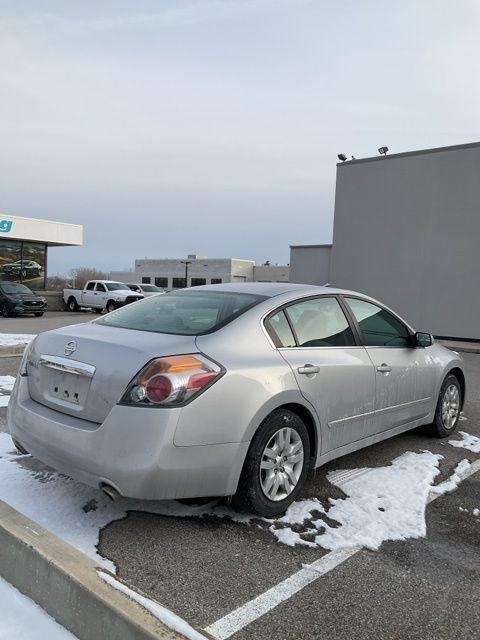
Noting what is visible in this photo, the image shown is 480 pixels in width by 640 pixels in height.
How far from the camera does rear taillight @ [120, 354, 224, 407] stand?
9.76ft

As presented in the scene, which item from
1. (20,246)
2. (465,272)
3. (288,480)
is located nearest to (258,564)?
(288,480)

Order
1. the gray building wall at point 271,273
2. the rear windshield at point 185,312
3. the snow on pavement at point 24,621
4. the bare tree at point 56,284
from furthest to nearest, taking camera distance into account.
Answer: the gray building wall at point 271,273 < the bare tree at point 56,284 < the rear windshield at point 185,312 < the snow on pavement at point 24,621

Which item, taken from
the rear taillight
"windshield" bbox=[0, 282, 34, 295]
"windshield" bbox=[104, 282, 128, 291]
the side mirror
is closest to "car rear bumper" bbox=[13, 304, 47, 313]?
"windshield" bbox=[0, 282, 34, 295]

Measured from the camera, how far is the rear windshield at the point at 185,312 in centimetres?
359

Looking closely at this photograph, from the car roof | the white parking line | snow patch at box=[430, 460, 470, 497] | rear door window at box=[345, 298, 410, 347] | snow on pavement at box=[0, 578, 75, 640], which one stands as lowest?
snow on pavement at box=[0, 578, 75, 640]

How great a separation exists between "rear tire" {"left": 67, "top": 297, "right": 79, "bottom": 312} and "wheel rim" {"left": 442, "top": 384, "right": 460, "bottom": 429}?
86.0 feet

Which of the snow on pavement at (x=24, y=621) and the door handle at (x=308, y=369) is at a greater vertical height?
the door handle at (x=308, y=369)

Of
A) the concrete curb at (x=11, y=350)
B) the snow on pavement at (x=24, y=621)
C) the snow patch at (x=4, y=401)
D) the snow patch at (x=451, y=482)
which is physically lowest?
the concrete curb at (x=11, y=350)

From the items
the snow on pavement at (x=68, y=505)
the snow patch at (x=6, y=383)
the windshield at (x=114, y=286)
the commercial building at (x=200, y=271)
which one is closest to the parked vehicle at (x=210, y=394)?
the snow on pavement at (x=68, y=505)

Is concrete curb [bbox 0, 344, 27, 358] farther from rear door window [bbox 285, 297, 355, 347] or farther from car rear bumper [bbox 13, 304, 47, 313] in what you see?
car rear bumper [bbox 13, 304, 47, 313]

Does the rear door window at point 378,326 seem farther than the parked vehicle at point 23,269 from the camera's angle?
No

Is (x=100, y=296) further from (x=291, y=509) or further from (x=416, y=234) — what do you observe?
(x=291, y=509)

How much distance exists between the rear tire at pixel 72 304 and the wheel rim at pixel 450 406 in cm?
2621

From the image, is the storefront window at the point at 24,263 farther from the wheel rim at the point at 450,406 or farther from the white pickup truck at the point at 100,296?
the wheel rim at the point at 450,406
